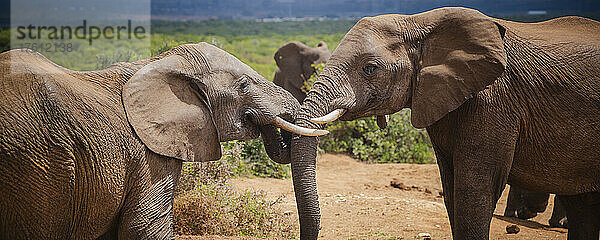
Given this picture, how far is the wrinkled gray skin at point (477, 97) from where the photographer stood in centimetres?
423

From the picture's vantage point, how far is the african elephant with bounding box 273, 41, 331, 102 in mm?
14992

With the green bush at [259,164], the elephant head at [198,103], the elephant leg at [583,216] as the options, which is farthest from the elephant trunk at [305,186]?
the green bush at [259,164]

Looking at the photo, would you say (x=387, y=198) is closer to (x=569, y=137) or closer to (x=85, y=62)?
(x=569, y=137)

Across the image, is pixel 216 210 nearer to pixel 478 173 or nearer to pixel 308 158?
pixel 308 158

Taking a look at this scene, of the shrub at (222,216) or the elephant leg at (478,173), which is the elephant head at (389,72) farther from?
the shrub at (222,216)

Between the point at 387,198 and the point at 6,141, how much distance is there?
5763 millimetres

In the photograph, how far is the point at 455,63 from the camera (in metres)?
4.26

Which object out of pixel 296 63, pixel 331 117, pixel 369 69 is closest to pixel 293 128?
pixel 331 117

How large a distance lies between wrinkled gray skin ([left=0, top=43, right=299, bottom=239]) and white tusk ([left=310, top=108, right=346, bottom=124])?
1.64ft

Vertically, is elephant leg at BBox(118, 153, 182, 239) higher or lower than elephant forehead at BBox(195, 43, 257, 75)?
lower

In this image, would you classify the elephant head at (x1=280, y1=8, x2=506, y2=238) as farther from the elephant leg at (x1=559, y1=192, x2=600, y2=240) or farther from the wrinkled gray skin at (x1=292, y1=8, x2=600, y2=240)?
the elephant leg at (x1=559, y1=192, x2=600, y2=240)

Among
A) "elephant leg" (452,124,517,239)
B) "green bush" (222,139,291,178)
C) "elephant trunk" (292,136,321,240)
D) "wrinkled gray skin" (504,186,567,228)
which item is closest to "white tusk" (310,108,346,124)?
"elephant trunk" (292,136,321,240)

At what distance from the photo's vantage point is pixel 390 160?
11.6m

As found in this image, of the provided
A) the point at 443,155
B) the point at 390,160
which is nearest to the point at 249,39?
the point at 390,160
